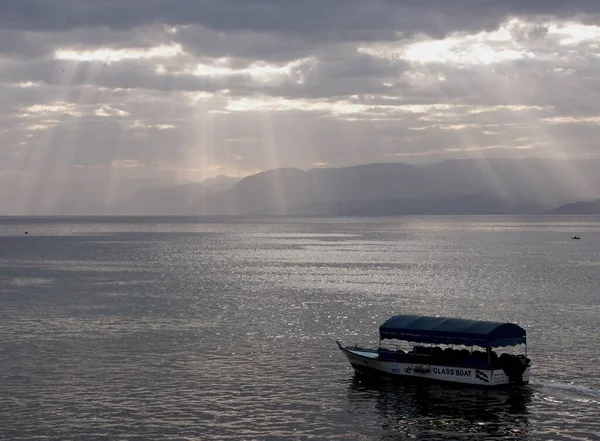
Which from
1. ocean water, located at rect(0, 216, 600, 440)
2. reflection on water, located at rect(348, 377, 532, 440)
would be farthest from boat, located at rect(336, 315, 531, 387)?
ocean water, located at rect(0, 216, 600, 440)

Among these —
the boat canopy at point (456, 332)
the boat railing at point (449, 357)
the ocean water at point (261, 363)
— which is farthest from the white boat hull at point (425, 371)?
the boat canopy at point (456, 332)

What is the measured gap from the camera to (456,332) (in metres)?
60.9

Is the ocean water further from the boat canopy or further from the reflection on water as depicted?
the boat canopy

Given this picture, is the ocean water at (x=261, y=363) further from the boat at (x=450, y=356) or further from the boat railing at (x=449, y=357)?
the boat railing at (x=449, y=357)

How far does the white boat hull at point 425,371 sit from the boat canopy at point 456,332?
6.37 feet

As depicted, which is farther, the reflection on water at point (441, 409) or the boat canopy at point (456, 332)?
the boat canopy at point (456, 332)

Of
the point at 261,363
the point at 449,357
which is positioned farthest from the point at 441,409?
the point at 261,363

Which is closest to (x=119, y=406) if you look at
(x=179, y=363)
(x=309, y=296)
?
(x=179, y=363)

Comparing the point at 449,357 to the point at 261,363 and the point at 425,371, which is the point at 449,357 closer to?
the point at 425,371

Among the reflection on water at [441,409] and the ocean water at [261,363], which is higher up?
the ocean water at [261,363]

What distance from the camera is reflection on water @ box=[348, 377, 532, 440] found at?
4878cm

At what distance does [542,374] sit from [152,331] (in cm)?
3962

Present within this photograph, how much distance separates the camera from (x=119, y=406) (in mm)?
53312

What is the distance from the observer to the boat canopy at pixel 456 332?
59844mm
